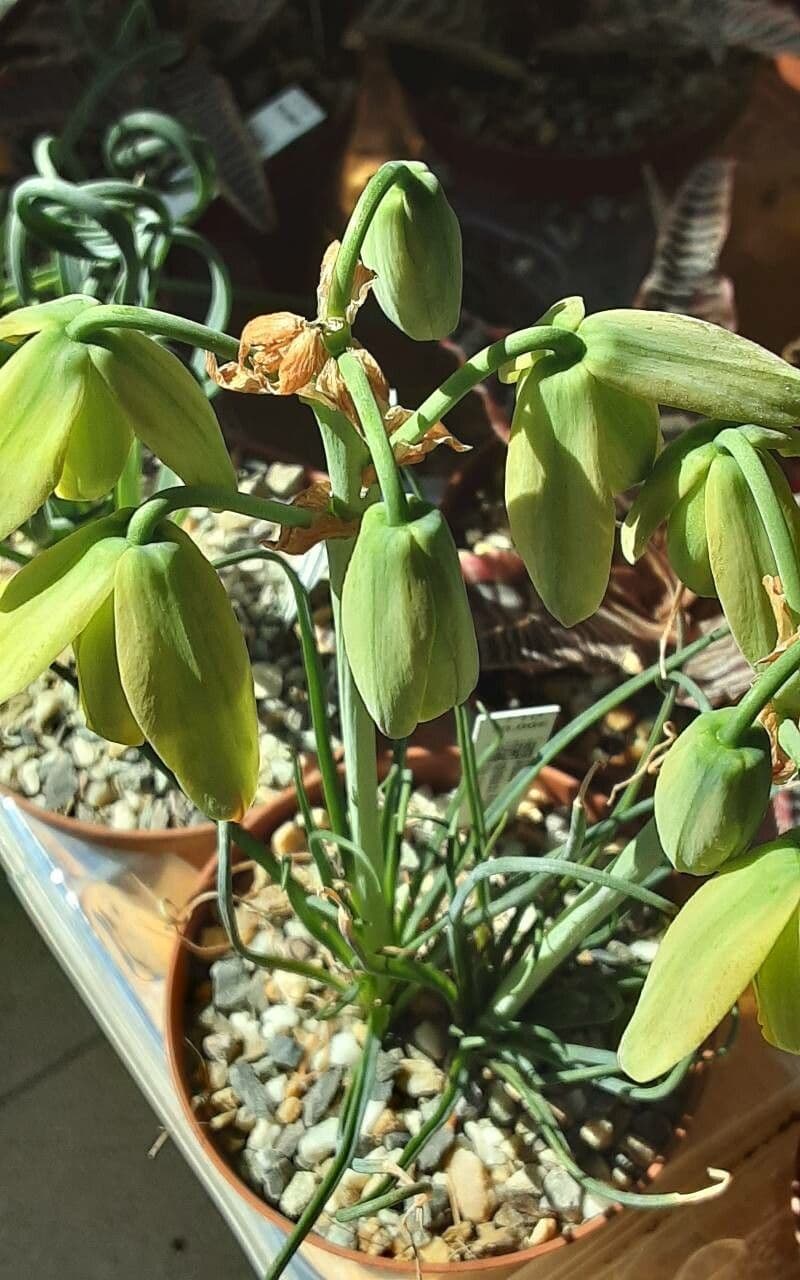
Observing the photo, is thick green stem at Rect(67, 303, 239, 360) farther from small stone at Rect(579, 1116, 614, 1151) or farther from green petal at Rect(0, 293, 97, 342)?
small stone at Rect(579, 1116, 614, 1151)

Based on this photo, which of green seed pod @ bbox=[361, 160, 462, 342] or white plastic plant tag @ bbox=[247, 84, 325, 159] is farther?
white plastic plant tag @ bbox=[247, 84, 325, 159]

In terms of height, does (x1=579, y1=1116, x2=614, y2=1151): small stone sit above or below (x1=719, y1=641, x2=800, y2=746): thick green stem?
below

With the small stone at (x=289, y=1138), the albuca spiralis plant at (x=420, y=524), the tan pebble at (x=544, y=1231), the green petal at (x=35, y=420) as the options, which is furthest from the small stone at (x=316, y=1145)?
the green petal at (x=35, y=420)

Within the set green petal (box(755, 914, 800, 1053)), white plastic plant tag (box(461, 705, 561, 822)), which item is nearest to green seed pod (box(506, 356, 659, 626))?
green petal (box(755, 914, 800, 1053))

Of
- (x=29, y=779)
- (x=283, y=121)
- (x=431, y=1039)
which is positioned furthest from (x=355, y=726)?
(x=283, y=121)

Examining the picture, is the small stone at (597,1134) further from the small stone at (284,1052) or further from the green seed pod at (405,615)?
the green seed pod at (405,615)
